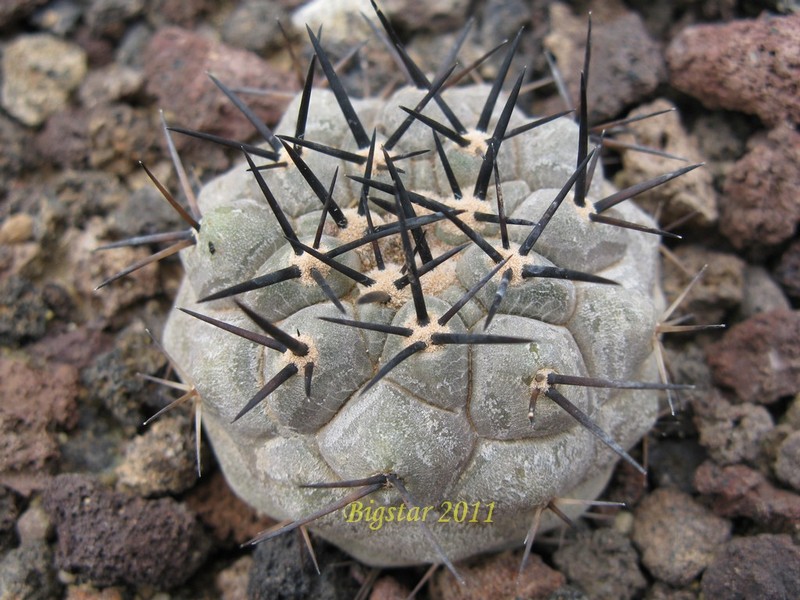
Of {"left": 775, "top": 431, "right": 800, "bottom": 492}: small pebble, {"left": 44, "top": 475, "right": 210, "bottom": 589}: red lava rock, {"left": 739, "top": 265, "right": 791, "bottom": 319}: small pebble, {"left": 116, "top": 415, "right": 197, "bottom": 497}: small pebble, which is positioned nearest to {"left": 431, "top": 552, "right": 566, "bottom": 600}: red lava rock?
{"left": 775, "top": 431, "right": 800, "bottom": 492}: small pebble

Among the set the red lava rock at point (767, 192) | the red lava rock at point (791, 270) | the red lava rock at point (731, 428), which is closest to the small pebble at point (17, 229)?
the red lava rock at point (731, 428)

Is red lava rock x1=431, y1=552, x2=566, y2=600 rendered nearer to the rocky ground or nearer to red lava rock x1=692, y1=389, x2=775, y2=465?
the rocky ground

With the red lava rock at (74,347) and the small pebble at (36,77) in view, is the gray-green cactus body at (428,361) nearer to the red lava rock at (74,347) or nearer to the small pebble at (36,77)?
the red lava rock at (74,347)

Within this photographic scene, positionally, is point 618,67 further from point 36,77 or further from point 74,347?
point 36,77

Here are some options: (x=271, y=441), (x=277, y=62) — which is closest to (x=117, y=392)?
(x=271, y=441)

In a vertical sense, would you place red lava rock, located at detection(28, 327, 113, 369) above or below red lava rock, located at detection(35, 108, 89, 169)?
below

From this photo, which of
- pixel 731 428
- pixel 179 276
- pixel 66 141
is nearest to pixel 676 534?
pixel 731 428
